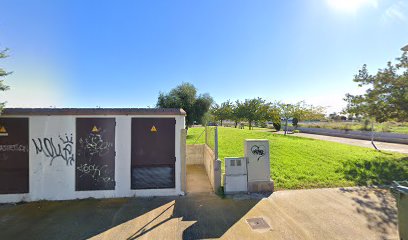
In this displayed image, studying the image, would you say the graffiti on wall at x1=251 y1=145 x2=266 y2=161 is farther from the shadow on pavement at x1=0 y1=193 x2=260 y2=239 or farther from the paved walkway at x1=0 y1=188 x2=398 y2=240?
the shadow on pavement at x1=0 y1=193 x2=260 y2=239

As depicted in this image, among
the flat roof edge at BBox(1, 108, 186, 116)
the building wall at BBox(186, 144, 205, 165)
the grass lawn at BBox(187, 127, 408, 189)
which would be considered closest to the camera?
the flat roof edge at BBox(1, 108, 186, 116)

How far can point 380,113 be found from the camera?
12.9 meters

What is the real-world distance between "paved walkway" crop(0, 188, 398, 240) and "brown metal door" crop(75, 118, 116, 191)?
524mm

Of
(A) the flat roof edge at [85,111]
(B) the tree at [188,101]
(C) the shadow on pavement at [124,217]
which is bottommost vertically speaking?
(C) the shadow on pavement at [124,217]

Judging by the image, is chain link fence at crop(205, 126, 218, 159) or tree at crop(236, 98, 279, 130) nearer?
chain link fence at crop(205, 126, 218, 159)

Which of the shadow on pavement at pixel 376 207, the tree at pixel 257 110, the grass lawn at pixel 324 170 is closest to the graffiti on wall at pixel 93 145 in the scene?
the grass lawn at pixel 324 170

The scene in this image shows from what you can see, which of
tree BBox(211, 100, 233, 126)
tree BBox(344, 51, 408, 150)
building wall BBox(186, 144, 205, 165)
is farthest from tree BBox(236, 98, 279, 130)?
building wall BBox(186, 144, 205, 165)

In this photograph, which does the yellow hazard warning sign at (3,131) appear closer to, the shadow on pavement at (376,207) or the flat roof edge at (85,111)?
the flat roof edge at (85,111)

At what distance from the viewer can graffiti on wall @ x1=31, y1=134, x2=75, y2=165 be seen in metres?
5.93

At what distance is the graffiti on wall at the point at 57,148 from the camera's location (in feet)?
19.4

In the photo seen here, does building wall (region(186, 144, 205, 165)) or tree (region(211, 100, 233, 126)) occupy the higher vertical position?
tree (region(211, 100, 233, 126))

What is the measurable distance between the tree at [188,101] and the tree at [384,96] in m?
13.4

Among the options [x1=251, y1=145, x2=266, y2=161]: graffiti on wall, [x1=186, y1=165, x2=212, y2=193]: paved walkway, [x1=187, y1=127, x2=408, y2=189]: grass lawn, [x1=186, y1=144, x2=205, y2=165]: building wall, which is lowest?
[x1=186, y1=165, x2=212, y2=193]: paved walkway

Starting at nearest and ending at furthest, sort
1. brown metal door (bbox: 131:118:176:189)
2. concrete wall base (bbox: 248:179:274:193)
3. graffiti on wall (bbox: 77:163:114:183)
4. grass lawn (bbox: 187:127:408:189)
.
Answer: graffiti on wall (bbox: 77:163:114:183)
brown metal door (bbox: 131:118:176:189)
concrete wall base (bbox: 248:179:274:193)
grass lawn (bbox: 187:127:408:189)
